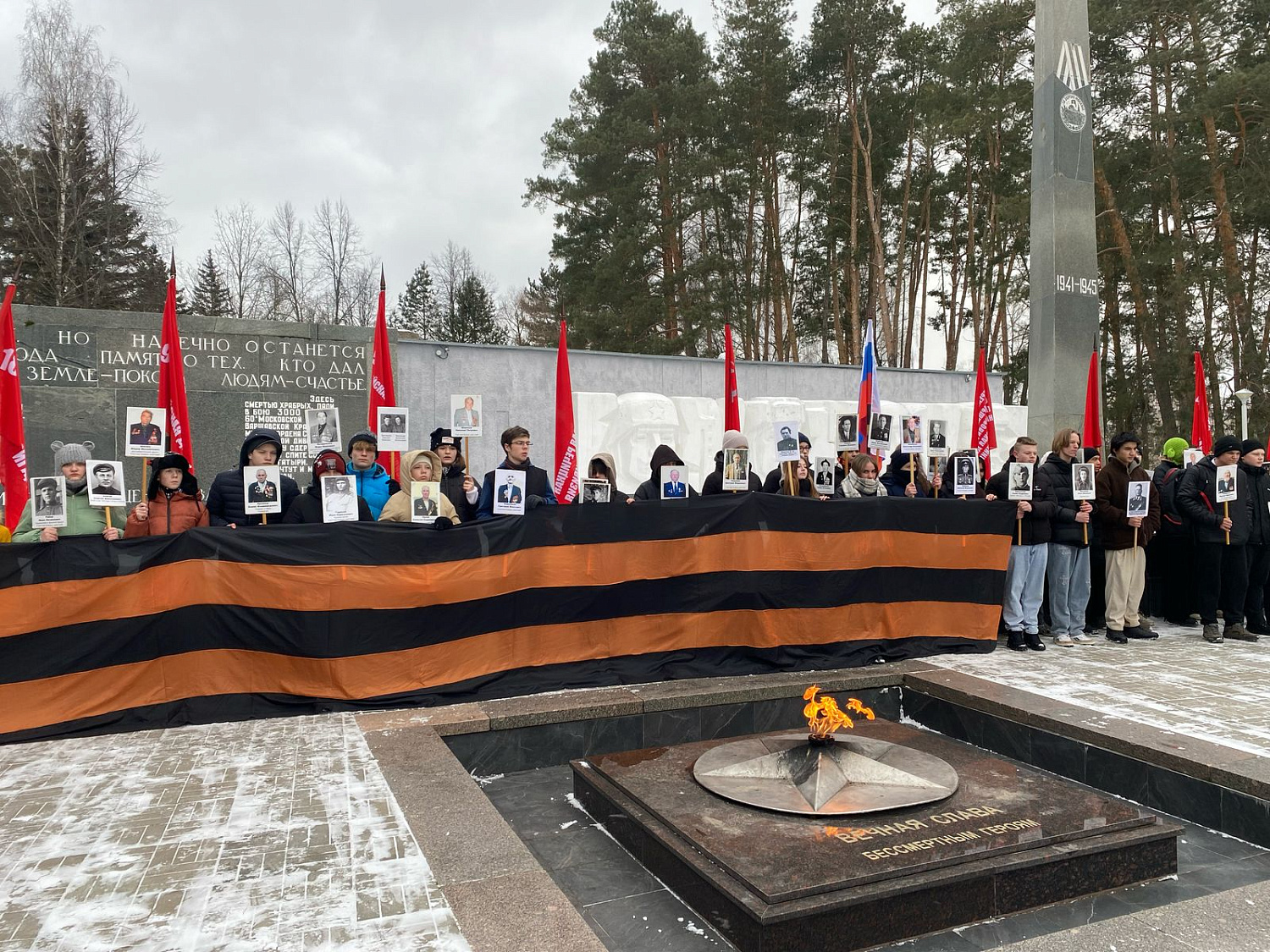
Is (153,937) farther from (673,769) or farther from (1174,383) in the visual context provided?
(1174,383)

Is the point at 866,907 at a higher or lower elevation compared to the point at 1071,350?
lower

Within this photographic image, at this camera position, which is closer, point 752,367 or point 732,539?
point 732,539

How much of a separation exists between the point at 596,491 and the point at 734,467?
42.2 inches

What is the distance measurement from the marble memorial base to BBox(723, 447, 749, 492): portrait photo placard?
2.97 m

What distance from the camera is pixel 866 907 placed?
3.22 meters

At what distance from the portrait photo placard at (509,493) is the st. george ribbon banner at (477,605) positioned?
117 millimetres

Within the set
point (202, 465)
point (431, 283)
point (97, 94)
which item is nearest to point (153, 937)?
point (202, 465)

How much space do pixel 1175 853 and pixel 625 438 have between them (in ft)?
38.2

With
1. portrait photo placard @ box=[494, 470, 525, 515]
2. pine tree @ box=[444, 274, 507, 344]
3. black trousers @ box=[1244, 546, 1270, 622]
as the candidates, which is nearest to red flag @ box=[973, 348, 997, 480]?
black trousers @ box=[1244, 546, 1270, 622]

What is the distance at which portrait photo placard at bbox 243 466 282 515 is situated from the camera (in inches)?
228

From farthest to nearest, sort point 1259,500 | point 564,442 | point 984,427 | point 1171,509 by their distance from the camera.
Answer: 1. point 984,427
2. point 1171,509
3. point 1259,500
4. point 564,442

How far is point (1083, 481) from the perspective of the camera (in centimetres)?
772

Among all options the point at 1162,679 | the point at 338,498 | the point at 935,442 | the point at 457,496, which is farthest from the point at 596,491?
the point at 1162,679

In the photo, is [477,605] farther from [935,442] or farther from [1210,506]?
[1210,506]
